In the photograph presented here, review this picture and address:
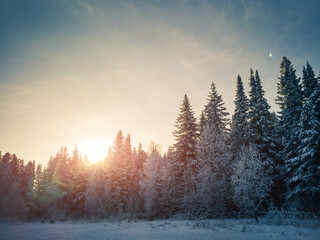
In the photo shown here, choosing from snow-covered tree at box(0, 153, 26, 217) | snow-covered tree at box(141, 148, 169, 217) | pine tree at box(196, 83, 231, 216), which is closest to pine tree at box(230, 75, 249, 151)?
pine tree at box(196, 83, 231, 216)

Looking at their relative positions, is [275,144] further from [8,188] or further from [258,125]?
[8,188]

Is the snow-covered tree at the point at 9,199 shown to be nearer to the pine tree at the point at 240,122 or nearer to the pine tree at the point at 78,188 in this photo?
the pine tree at the point at 78,188

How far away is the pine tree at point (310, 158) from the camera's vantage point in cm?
2017

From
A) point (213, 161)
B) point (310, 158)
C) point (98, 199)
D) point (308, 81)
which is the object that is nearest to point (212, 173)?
point (213, 161)

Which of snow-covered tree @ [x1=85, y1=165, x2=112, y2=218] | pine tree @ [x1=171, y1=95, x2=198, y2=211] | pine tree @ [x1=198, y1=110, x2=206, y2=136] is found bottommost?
snow-covered tree @ [x1=85, y1=165, x2=112, y2=218]

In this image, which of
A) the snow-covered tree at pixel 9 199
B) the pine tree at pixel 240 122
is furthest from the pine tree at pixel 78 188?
the pine tree at pixel 240 122

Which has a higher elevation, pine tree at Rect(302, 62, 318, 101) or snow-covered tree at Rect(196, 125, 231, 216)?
pine tree at Rect(302, 62, 318, 101)

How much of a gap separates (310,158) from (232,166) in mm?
8721

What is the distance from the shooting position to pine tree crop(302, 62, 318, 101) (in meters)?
25.6

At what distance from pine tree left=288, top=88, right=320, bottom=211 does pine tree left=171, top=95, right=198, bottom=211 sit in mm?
12924

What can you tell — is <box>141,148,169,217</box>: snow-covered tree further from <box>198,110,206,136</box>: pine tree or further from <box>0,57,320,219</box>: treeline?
<box>198,110,206,136</box>: pine tree

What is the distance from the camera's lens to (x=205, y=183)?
24.2m

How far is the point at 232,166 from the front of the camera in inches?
1054

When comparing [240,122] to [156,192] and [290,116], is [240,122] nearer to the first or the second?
[290,116]
